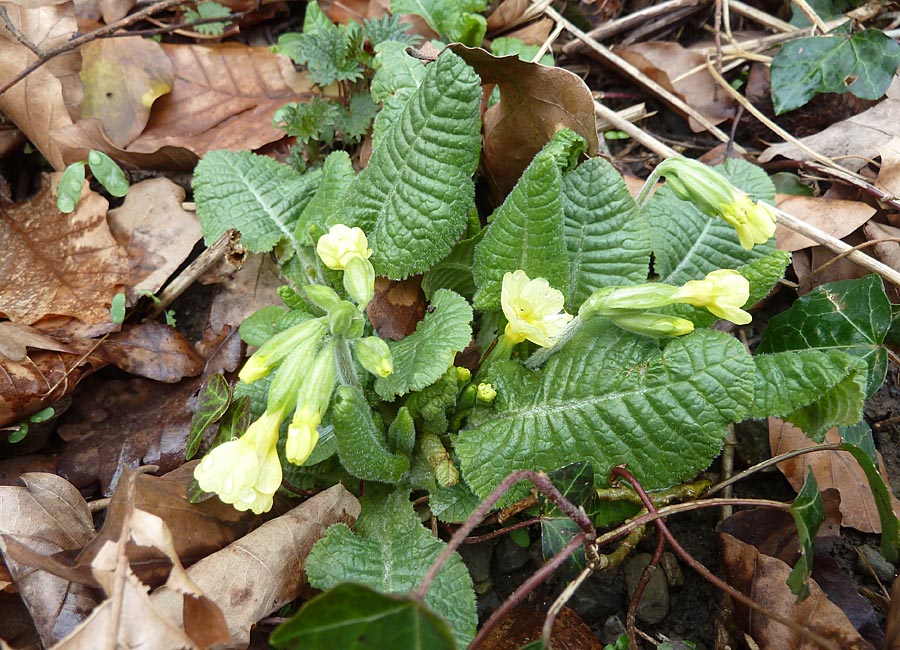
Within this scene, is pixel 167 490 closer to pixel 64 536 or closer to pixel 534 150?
pixel 64 536

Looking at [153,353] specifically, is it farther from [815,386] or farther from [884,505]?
[884,505]

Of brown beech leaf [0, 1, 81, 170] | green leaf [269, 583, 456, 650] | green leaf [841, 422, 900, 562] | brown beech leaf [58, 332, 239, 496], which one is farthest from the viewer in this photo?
brown beech leaf [0, 1, 81, 170]

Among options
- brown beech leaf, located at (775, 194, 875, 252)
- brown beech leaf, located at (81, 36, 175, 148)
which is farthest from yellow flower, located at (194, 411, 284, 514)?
brown beech leaf, located at (775, 194, 875, 252)

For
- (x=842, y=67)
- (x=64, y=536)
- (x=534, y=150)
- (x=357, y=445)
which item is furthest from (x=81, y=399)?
(x=842, y=67)

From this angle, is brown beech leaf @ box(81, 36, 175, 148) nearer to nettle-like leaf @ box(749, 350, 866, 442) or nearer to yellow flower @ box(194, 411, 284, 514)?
yellow flower @ box(194, 411, 284, 514)

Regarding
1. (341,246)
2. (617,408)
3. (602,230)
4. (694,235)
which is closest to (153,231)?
(341,246)
